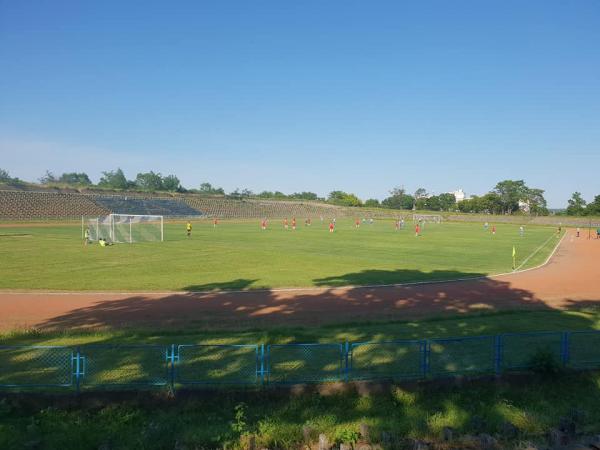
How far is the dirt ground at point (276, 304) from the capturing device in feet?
49.6

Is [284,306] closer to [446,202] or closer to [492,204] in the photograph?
[492,204]

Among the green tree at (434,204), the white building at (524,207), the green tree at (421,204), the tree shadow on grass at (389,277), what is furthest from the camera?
the green tree at (421,204)

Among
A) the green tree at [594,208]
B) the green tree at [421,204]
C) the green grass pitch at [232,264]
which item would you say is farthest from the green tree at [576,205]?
the green grass pitch at [232,264]

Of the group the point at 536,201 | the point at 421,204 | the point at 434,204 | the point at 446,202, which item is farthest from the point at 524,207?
the point at 421,204

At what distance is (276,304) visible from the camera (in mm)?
17656

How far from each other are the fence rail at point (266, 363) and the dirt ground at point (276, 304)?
368 centimetres

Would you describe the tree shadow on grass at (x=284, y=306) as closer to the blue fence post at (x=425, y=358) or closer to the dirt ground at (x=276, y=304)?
the dirt ground at (x=276, y=304)

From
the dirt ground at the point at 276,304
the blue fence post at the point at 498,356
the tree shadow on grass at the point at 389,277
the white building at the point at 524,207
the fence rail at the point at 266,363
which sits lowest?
the dirt ground at the point at 276,304

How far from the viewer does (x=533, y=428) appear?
8164 mm

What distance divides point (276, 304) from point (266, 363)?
7549mm

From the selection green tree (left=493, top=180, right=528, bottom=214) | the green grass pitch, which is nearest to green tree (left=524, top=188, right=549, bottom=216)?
green tree (left=493, top=180, right=528, bottom=214)

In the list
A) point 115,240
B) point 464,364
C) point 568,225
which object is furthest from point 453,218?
point 464,364

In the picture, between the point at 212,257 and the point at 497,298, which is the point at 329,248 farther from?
the point at 497,298

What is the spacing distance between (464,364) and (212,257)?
74.0 ft
